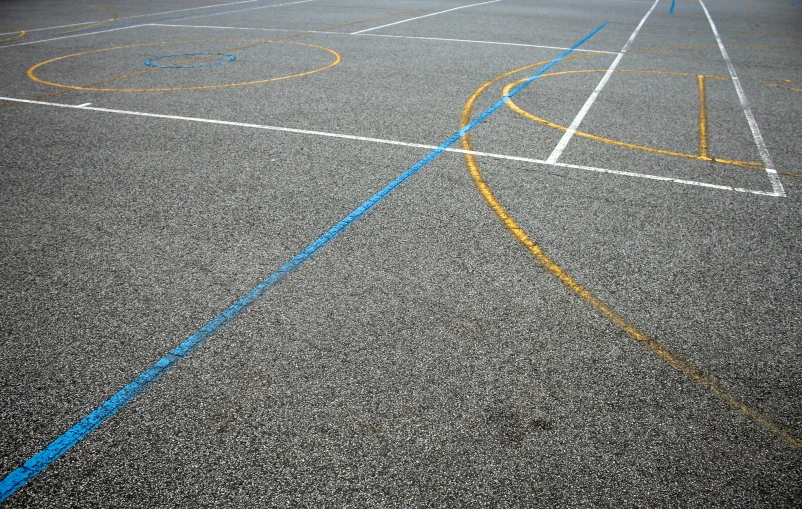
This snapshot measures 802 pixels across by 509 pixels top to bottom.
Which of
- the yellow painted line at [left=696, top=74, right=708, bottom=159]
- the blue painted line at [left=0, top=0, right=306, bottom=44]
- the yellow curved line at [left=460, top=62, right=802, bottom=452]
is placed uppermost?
the blue painted line at [left=0, top=0, right=306, bottom=44]

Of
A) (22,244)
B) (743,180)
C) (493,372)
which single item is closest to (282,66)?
(22,244)

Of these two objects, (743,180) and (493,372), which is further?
(743,180)

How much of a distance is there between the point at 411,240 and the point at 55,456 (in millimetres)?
2960

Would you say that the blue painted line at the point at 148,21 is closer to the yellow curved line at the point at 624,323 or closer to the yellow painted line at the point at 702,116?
the yellow curved line at the point at 624,323

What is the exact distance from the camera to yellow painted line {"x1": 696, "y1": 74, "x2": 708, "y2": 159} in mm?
7078

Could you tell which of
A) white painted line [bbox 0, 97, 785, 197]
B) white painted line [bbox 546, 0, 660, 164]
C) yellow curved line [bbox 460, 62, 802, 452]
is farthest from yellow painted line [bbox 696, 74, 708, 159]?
yellow curved line [bbox 460, 62, 802, 452]

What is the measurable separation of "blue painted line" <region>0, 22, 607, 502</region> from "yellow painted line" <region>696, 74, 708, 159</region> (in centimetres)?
393

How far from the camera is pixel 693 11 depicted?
22516mm

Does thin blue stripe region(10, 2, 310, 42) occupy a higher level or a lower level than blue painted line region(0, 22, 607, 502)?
higher

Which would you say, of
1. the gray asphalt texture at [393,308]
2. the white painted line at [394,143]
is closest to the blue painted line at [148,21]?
the white painted line at [394,143]

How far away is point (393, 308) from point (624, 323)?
1.60 metres

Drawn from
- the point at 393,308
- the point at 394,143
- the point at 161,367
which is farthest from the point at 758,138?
the point at 161,367

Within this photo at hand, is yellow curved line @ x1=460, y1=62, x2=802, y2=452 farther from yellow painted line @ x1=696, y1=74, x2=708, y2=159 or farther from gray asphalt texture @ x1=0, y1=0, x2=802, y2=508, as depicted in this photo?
yellow painted line @ x1=696, y1=74, x2=708, y2=159

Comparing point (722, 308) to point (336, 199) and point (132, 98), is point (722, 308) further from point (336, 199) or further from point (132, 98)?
point (132, 98)
